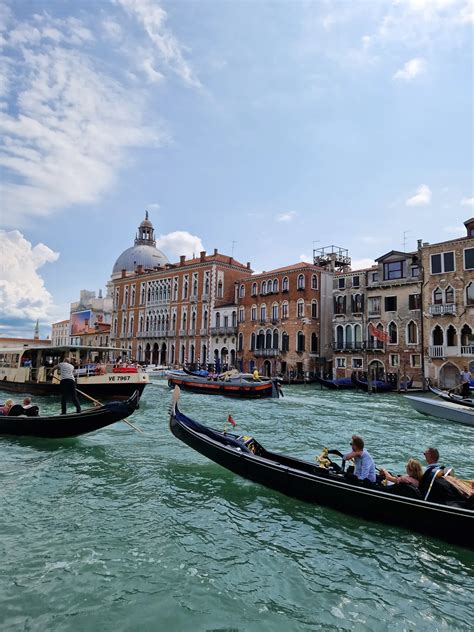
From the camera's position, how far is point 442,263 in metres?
23.7

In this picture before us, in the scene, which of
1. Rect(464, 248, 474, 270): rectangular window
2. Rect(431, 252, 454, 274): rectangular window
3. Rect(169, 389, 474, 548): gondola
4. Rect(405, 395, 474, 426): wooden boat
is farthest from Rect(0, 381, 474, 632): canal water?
Rect(431, 252, 454, 274): rectangular window

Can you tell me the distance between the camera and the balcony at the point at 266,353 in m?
31.5

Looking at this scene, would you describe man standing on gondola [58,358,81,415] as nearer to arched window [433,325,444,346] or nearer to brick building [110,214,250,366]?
arched window [433,325,444,346]

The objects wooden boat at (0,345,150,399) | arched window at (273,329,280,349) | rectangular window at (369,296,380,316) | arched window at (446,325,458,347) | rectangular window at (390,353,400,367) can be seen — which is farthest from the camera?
arched window at (273,329,280,349)

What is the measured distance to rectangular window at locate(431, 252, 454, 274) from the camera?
76.9 ft

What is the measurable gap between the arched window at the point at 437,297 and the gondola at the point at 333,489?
20080 mm

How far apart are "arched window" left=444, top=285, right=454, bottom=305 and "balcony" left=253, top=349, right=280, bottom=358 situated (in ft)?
38.0

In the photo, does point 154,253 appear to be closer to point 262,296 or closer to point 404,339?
point 262,296

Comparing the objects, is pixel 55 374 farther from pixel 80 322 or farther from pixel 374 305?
pixel 80 322

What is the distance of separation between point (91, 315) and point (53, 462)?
5702 centimetres

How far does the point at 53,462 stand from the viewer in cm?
740

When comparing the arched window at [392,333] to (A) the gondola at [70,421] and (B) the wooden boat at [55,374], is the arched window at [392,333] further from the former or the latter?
(A) the gondola at [70,421]

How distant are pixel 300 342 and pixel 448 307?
9.86 metres

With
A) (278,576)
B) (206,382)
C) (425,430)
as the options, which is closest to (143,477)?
(278,576)
